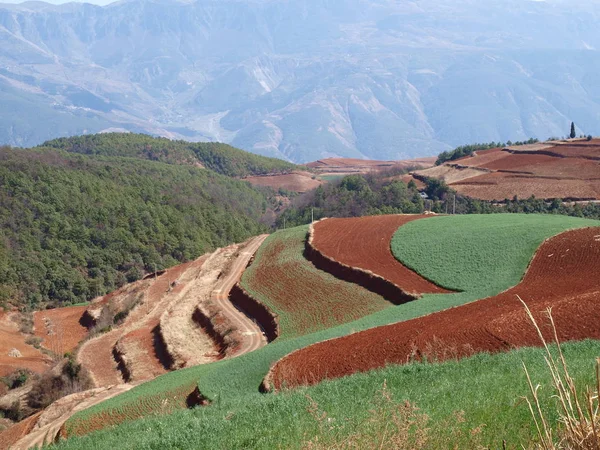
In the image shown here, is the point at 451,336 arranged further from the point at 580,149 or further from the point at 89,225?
the point at 580,149

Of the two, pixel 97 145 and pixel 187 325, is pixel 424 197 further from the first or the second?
pixel 97 145

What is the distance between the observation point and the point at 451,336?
2114 cm

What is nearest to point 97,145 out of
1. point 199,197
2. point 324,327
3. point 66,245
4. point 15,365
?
point 199,197

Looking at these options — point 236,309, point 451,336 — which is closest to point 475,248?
point 236,309

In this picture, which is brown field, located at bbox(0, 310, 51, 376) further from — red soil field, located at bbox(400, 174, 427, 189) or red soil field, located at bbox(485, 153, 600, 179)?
red soil field, located at bbox(485, 153, 600, 179)

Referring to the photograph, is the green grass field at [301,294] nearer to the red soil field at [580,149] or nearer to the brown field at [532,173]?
the brown field at [532,173]

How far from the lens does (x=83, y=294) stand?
74.8m

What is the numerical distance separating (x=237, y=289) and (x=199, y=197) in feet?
194

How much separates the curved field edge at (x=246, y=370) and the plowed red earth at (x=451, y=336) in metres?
1.52

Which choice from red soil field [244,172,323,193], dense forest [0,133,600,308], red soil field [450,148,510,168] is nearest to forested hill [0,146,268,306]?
dense forest [0,133,600,308]

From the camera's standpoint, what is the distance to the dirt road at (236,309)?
118ft

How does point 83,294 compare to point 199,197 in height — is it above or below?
below

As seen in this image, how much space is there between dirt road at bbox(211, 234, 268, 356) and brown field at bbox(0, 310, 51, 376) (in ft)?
37.1

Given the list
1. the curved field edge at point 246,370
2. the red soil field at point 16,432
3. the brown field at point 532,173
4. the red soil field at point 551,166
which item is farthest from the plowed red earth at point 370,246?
the red soil field at point 551,166
